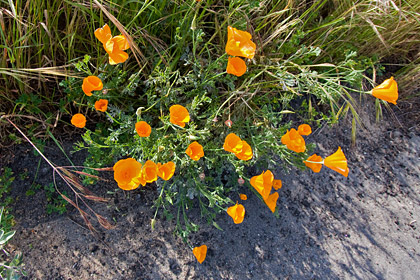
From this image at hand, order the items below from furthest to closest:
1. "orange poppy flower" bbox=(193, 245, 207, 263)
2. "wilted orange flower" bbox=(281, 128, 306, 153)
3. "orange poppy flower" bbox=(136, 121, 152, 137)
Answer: "orange poppy flower" bbox=(193, 245, 207, 263), "wilted orange flower" bbox=(281, 128, 306, 153), "orange poppy flower" bbox=(136, 121, 152, 137)

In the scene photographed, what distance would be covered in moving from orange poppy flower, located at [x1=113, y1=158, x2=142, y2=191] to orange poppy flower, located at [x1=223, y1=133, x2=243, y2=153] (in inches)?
15.1

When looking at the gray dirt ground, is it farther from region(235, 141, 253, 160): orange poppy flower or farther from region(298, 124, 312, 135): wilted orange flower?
region(235, 141, 253, 160): orange poppy flower

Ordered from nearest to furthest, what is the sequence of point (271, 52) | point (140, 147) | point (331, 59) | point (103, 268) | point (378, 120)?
1. point (140, 147)
2. point (103, 268)
3. point (271, 52)
4. point (331, 59)
5. point (378, 120)

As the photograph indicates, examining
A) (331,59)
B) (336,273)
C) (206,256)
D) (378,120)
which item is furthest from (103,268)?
(378,120)

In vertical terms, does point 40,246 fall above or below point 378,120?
below

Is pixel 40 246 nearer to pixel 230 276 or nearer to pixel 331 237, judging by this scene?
pixel 230 276

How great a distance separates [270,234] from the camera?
1.78 m

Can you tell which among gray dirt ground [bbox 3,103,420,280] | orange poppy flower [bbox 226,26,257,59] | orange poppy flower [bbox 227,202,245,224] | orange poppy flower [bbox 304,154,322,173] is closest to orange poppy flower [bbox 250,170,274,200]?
orange poppy flower [bbox 227,202,245,224]

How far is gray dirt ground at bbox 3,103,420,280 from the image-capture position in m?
1.59

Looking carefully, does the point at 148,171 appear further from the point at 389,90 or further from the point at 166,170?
the point at 389,90

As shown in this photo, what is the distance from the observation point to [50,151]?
1780 millimetres

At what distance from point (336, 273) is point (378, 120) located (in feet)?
3.73

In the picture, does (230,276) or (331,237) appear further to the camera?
(331,237)

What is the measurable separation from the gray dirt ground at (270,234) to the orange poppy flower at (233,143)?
0.49m
